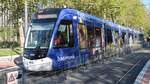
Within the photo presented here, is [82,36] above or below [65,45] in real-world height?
above

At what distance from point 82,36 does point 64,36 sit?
239 cm

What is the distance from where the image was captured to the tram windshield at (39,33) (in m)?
17.4

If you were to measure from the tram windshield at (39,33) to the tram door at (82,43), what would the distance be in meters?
2.46

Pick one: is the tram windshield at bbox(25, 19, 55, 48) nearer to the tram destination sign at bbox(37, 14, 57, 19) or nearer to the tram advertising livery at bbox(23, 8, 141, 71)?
the tram advertising livery at bbox(23, 8, 141, 71)

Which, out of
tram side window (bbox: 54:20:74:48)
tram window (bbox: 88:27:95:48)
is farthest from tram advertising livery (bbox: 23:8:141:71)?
→ tram window (bbox: 88:27:95:48)

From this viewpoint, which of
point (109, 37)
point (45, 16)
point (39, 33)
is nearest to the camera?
point (39, 33)

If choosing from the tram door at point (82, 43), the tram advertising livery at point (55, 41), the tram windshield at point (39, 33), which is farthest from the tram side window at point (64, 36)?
the tram door at point (82, 43)

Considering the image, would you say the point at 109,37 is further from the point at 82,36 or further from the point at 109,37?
the point at 82,36

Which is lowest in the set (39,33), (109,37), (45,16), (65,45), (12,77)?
(12,77)

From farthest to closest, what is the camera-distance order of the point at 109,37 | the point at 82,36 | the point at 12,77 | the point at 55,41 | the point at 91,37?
1. the point at 109,37
2. the point at 91,37
3. the point at 82,36
4. the point at 55,41
5. the point at 12,77

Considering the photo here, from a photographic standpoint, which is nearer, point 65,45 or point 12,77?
point 12,77

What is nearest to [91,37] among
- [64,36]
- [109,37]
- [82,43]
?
[82,43]

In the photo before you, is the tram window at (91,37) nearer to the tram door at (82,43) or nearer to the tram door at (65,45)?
the tram door at (82,43)

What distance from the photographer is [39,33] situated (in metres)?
17.7
